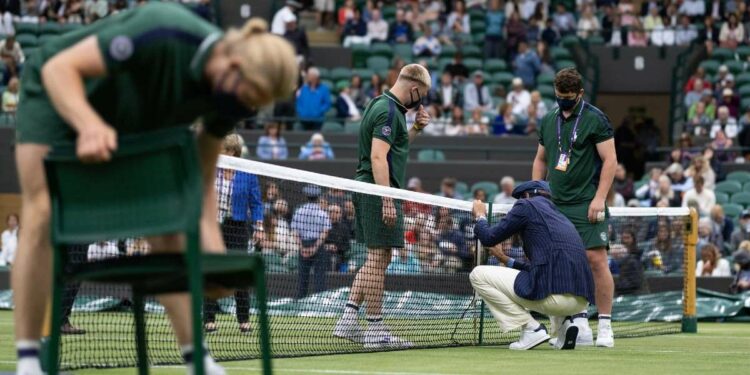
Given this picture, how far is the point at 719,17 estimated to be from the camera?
30.1 meters

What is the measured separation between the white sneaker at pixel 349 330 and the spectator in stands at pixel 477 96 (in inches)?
621

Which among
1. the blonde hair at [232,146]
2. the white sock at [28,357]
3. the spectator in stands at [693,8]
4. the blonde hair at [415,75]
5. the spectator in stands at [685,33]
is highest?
the spectator in stands at [693,8]

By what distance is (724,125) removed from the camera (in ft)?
79.4

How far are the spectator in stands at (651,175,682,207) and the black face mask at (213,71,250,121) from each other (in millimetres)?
16478

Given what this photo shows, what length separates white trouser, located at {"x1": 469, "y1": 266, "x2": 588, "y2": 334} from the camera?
31.2ft

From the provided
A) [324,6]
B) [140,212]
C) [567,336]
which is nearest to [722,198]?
[324,6]

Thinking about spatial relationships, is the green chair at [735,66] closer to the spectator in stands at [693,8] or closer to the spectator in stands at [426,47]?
the spectator in stands at [693,8]

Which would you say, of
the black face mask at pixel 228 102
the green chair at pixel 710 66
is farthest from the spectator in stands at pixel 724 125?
→ the black face mask at pixel 228 102

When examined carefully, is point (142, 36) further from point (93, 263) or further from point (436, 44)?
point (436, 44)

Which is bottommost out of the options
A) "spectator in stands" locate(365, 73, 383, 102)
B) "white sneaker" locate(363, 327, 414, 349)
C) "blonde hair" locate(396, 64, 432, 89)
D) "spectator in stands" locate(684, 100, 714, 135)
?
"white sneaker" locate(363, 327, 414, 349)

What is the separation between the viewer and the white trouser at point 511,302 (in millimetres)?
9523

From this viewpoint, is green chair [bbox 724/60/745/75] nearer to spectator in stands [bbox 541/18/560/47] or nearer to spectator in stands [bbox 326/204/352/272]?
spectator in stands [bbox 541/18/560/47]

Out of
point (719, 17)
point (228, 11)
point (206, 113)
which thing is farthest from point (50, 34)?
point (206, 113)

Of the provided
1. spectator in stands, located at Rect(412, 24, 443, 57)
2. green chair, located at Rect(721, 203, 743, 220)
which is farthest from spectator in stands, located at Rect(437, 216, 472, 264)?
spectator in stands, located at Rect(412, 24, 443, 57)
